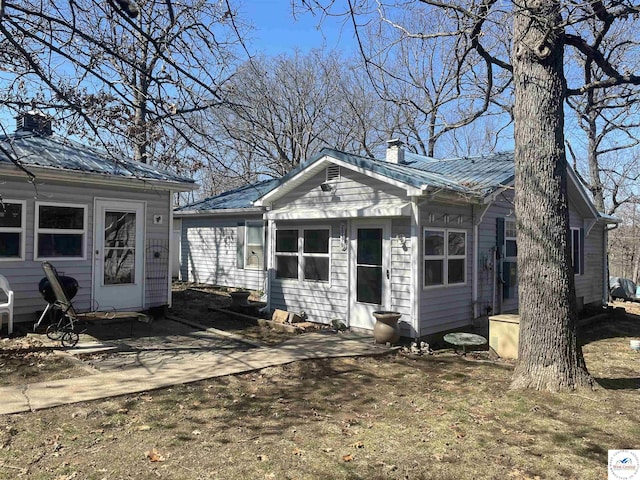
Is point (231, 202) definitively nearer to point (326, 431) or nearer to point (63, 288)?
A: point (63, 288)

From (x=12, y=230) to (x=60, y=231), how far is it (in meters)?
0.77

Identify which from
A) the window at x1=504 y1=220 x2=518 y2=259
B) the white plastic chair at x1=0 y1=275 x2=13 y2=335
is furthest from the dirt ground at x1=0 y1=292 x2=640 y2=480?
the window at x1=504 y1=220 x2=518 y2=259

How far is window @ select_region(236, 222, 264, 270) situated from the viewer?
1543cm

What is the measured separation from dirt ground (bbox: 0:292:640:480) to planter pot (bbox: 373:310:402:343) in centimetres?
180

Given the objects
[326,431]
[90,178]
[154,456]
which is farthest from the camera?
[90,178]

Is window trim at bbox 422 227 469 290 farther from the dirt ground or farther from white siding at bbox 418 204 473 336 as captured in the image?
the dirt ground

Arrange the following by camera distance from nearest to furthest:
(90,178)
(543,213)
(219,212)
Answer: (543,213) → (90,178) → (219,212)

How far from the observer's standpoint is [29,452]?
3898 millimetres

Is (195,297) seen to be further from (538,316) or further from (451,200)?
(538,316)

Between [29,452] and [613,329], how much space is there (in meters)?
13.2

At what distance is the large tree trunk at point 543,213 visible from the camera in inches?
226

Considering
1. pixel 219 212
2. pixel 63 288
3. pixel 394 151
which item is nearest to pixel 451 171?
pixel 394 151

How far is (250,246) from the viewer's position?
15.8m

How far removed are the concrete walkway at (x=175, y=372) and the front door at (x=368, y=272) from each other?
0.66m
